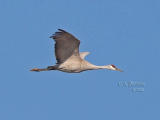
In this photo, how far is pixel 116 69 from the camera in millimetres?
27031

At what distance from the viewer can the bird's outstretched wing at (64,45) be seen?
2375 cm

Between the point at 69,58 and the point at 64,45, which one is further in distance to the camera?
the point at 69,58

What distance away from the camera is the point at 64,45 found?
24625 millimetres

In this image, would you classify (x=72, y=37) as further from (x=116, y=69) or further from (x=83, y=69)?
(x=116, y=69)

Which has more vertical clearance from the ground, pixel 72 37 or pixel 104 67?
pixel 72 37

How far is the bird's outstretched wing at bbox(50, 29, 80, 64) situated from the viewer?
77.9 feet

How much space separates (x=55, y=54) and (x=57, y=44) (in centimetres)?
95

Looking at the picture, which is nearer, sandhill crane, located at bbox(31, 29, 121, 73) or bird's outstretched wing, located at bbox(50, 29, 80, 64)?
bird's outstretched wing, located at bbox(50, 29, 80, 64)

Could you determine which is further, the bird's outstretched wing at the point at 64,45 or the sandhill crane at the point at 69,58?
the sandhill crane at the point at 69,58

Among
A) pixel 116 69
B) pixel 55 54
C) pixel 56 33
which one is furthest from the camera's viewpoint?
pixel 116 69

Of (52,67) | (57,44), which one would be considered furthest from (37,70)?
(57,44)

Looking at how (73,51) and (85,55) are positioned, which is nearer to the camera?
(73,51)

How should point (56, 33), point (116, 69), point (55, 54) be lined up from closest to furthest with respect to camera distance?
point (56, 33), point (55, 54), point (116, 69)

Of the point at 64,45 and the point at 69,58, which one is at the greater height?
the point at 64,45
